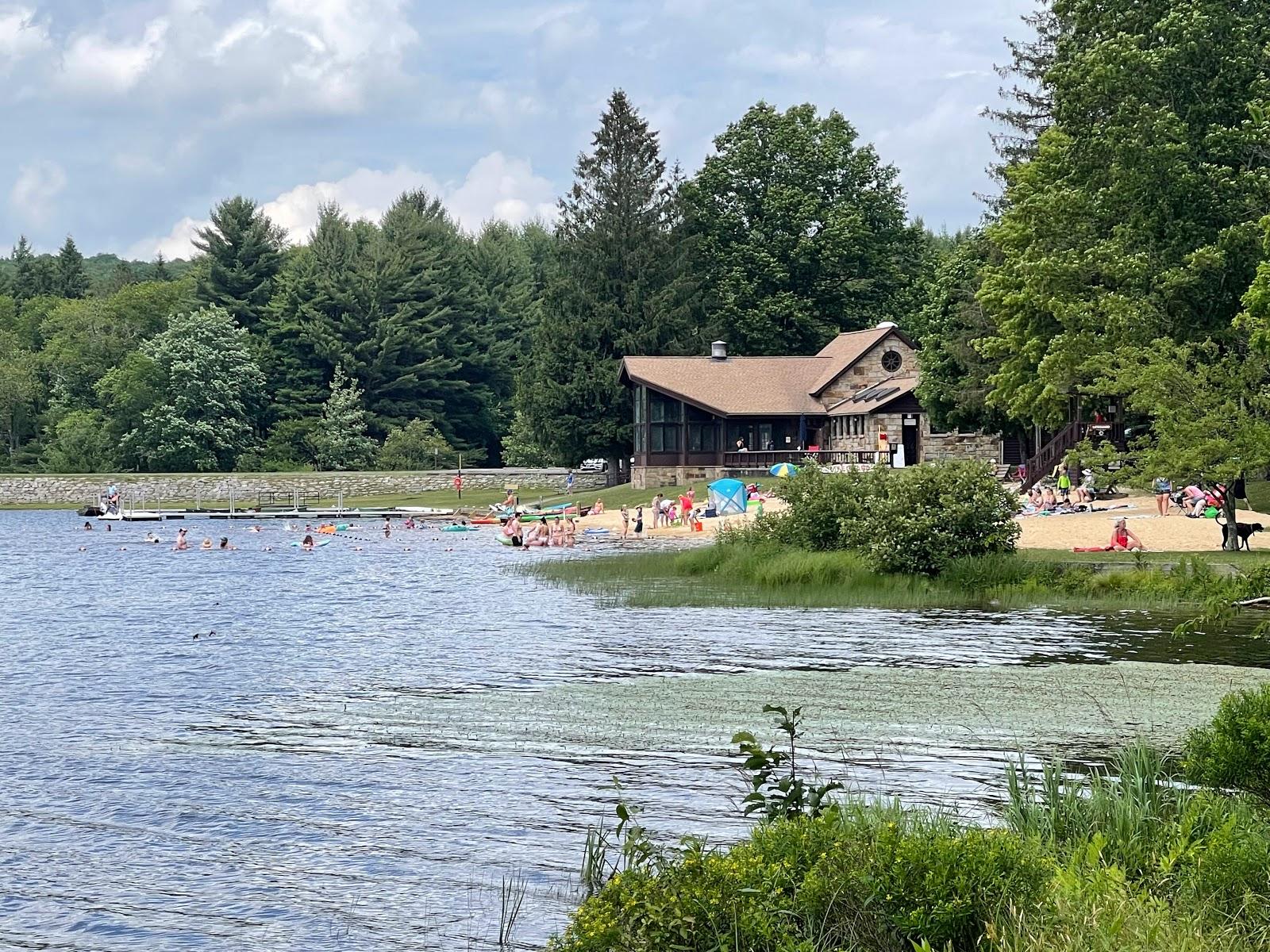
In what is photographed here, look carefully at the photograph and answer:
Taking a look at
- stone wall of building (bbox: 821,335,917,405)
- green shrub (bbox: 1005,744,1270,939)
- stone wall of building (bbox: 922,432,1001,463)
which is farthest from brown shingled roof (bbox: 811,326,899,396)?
green shrub (bbox: 1005,744,1270,939)

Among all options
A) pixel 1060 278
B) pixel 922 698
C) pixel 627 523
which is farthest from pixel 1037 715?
pixel 627 523

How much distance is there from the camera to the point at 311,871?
38.1 feet

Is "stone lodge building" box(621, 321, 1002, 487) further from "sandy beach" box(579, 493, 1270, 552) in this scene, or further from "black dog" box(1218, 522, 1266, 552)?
"black dog" box(1218, 522, 1266, 552)

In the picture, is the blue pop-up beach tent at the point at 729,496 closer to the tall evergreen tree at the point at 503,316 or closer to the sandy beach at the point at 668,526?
the sandy beach at the point at 668,526

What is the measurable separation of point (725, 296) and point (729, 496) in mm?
31124

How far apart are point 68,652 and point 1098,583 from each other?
60.2ft

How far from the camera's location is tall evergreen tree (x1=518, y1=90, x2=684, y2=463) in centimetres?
7938

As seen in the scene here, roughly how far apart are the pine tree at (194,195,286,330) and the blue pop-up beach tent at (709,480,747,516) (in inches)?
1992

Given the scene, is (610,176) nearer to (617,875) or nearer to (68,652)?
(68,652)

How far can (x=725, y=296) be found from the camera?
84625 millimetres

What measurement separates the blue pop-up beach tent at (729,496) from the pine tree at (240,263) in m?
50.6

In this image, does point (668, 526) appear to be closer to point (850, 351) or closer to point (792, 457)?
point (792, 457)

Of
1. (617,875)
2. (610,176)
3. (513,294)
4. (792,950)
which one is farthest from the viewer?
(513,294)

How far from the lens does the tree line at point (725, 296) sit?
38.2 m
